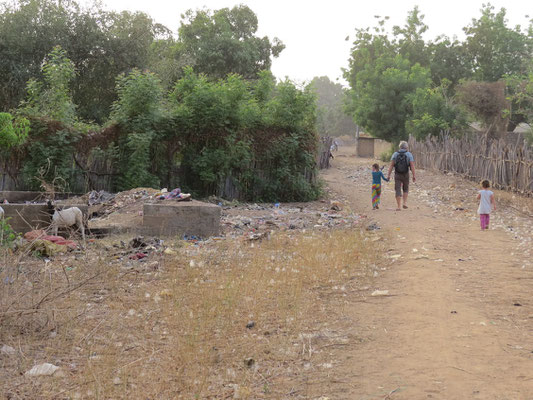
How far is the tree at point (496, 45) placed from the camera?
4003 cm

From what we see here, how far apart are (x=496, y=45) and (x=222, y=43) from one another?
66.1ft

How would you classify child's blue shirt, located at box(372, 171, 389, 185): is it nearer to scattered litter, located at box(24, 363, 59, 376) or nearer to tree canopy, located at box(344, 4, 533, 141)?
scattered litter, located at box(24, 363, 59, 376)

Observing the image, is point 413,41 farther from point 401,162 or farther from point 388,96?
point 401,162

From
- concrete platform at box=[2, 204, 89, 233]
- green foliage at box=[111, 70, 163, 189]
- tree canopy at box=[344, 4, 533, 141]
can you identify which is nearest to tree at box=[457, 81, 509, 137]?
tree canopy at box=[344, 4, 533, 141]

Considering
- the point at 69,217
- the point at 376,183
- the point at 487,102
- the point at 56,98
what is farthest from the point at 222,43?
the point at 69,217

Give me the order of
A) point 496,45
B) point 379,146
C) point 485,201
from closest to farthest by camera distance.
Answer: point 485,201 → point 496,45 → point 379,146

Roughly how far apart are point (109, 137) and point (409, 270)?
30.3ft

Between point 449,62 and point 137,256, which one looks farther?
point 449,62

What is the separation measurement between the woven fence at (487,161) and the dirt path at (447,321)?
4359 millimetres

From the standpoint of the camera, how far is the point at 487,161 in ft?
55.9

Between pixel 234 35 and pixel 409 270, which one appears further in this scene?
pixel 234 35

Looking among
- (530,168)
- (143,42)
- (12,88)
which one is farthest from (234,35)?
(530,168)

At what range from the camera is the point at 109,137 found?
14164 millimetres

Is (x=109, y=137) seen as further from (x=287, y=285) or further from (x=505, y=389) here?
(x=505, y=389)
